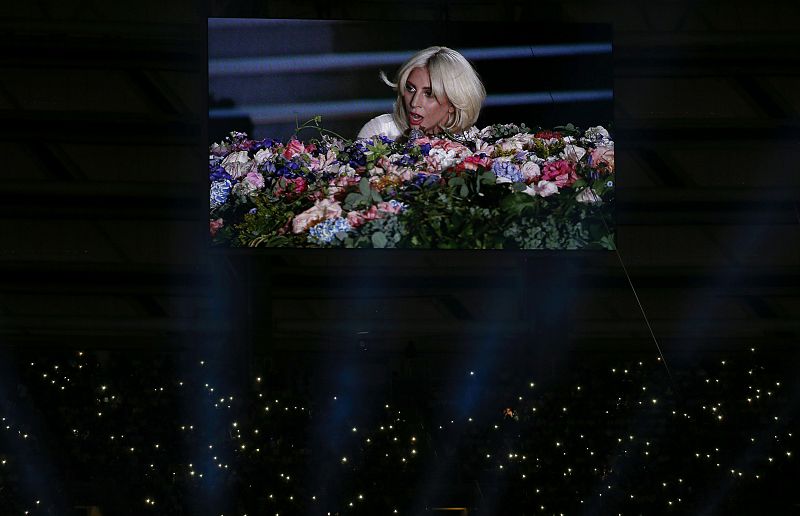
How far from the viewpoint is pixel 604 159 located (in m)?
5.95

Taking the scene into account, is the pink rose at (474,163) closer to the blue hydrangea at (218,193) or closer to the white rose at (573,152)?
the white rose at (573,152)

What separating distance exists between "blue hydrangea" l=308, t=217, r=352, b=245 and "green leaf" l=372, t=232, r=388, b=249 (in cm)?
14

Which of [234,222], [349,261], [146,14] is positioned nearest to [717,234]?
[349,261]

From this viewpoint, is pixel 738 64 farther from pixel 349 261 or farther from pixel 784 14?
Result: pixel 349 261

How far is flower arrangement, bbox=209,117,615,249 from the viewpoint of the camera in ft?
19.1

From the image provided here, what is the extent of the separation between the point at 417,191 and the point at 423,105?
473 millimetres

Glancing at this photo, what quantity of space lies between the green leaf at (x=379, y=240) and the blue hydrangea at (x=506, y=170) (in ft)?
2.28

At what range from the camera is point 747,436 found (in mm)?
6055

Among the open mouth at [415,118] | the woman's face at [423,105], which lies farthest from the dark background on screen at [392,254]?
the open mouth at [415,118]

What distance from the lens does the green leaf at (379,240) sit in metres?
5.80

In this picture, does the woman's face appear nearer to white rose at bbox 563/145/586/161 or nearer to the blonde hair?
the blonde hair

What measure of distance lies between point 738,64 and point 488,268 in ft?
6.13

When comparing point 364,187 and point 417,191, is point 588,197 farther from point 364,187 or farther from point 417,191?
point 364,187

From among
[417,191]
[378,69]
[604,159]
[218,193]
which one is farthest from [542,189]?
[218,193]
